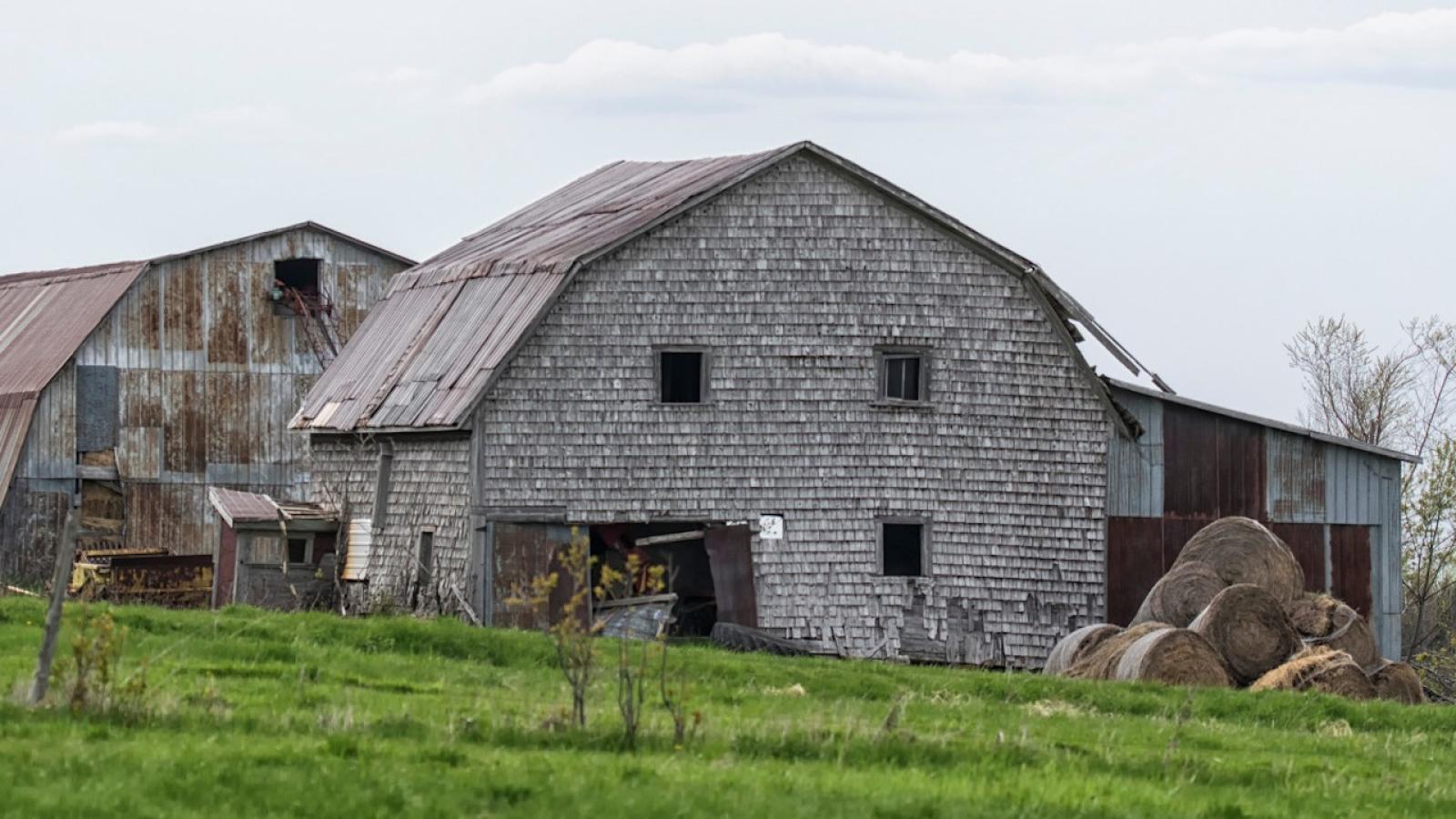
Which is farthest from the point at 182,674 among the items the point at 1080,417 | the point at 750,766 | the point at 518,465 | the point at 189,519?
the point at 189,519

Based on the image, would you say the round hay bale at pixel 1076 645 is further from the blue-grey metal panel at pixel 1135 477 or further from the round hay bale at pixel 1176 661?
the blue-grey metal panel at pixel 1135 477

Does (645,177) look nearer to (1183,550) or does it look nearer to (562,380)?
(562,380)

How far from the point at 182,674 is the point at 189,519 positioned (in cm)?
2401

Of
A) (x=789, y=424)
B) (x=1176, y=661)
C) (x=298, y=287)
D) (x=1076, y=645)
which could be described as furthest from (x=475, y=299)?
(x=298, y=287)

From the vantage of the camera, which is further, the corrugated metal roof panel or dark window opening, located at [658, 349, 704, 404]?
dark window opening, located at [658, 349, 704, 404]

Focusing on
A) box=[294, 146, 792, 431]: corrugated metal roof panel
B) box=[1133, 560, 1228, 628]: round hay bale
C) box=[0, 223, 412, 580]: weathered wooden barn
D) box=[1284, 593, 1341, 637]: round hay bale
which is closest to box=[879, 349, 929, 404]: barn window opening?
box=[294, 146, 792, 431]: corrugated metal roof panel

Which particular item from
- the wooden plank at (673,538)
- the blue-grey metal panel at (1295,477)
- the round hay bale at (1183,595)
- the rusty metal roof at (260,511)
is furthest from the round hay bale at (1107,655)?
the rusty metal roof at (260,511)

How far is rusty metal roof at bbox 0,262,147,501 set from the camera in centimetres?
4141

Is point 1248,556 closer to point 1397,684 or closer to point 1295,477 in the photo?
point 1397,684

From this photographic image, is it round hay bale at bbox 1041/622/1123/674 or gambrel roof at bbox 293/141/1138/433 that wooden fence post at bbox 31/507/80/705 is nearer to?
gambrel roof at bbox 293/141/1138/433

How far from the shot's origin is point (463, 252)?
119ft

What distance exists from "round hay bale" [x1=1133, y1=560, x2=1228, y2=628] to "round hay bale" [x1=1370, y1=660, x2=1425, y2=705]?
2651 millimetres

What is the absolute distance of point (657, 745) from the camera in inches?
591

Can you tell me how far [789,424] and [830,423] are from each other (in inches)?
22.1
